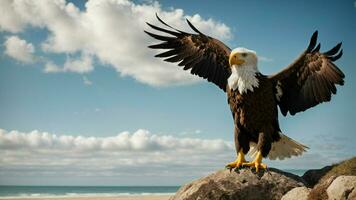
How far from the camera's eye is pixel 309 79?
30.1 ft

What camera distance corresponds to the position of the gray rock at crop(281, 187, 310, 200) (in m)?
7.87

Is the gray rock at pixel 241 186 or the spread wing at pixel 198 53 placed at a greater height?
the spread wing at pixel 198 53

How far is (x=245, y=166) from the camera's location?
8.86 meters

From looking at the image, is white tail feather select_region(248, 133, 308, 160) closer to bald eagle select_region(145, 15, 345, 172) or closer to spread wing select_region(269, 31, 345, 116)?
bald eagle select_region(145, 15, 345, 172)

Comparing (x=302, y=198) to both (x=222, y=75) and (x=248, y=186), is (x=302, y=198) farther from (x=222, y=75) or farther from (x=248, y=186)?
(x=222, y=75)

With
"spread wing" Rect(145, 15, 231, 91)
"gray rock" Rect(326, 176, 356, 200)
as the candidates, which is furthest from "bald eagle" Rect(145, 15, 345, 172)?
"gray rock" Rect(326, 176, 356, 200)

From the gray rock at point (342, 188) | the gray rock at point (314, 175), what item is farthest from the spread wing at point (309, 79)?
the gray rock at point (314, 175)

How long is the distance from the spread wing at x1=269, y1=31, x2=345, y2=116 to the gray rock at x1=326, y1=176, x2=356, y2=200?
216 cm

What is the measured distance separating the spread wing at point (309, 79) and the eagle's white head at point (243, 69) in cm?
56

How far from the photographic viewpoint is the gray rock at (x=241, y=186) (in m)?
8.48

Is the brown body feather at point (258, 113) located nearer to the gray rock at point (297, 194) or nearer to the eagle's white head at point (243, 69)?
the eagle's white head at point (243, 69)

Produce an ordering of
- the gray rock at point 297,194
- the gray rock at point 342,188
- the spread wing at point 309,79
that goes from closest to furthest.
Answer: the gray rock at point 342,188 → the gray rock at point 297,194 → the spread wing at point 309,79

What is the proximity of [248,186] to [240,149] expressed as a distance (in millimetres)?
722

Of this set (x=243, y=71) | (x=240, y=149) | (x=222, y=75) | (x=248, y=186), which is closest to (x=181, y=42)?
(x=222, y=75)
